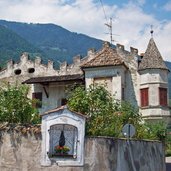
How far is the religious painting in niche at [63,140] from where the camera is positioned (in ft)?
55.4

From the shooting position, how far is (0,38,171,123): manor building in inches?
1405

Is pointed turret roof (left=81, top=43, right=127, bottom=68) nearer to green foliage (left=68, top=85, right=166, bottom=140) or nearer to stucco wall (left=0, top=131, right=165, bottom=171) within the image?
green foliage (left=68, top=85, right=166, bottom=140)

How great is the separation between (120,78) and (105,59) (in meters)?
2.09

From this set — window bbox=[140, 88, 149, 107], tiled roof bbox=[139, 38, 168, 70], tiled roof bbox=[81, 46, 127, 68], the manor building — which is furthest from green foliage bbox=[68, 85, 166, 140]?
tiled roof bbox=[139, 38, 168, 70]

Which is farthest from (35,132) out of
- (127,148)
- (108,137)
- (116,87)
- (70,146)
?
(116,87)

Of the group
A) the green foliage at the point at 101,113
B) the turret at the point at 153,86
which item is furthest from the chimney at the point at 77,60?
the green foliage at the point at 101,113

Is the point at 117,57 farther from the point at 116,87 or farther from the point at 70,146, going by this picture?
the point at 70,146

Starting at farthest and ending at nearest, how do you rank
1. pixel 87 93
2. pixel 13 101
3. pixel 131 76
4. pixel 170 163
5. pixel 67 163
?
pixel 131 76, pixel 170 163, pixel 87 93, pixel 13 101, pixel 67 163

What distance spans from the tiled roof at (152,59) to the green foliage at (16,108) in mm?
19381

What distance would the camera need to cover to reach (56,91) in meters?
39.4

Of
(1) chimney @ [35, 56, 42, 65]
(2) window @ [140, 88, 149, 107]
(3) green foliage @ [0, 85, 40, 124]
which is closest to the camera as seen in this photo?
(3) green foliage @ [0, 85, 40, 124]

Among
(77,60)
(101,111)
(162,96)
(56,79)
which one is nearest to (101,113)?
(101,111)

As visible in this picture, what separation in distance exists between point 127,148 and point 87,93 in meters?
4.68

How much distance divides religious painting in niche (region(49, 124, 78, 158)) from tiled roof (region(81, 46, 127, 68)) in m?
19.0
